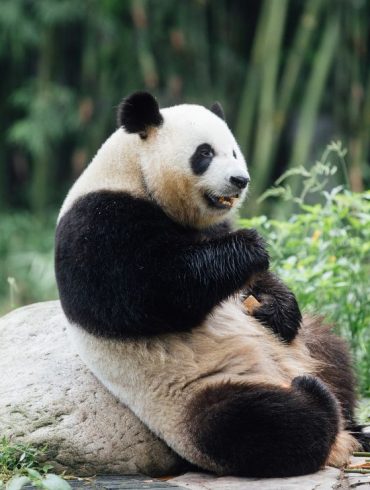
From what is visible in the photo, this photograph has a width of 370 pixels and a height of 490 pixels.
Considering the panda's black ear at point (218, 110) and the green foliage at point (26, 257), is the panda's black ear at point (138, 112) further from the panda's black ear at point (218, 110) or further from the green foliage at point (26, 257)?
the green foliage at point (26, 257)

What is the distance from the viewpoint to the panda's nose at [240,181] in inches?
143

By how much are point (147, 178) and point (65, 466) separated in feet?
3.74

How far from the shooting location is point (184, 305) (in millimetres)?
3502

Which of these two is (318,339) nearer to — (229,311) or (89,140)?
(229,311)

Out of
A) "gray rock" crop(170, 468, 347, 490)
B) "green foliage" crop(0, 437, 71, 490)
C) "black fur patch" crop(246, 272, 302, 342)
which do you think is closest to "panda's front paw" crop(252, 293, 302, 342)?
"black fur patch" crop(246, 272, 302, 342)

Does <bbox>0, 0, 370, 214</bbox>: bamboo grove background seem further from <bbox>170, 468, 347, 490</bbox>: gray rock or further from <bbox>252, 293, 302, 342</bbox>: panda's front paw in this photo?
<bbox>170, 468, 347, 490</bbox>: gray rock

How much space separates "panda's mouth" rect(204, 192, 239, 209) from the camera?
3.72 meters

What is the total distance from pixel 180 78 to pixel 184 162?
7242mm

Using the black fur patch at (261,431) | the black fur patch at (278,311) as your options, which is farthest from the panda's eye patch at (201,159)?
the black fur patch at (261,431)

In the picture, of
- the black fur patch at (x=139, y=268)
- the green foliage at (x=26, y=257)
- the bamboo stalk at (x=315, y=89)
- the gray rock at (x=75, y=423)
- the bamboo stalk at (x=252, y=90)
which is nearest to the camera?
the black fur patch at (x=139, y=268)

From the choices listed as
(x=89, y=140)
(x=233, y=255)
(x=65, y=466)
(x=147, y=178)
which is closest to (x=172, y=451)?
(x=65, y=466)

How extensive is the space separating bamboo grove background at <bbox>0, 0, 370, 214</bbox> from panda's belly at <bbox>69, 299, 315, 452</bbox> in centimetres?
Answer: 624

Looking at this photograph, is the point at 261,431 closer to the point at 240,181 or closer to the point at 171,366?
the point at 171,366

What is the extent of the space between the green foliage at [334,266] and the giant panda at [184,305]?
1.03 metres
